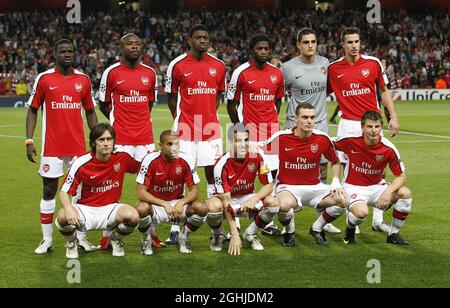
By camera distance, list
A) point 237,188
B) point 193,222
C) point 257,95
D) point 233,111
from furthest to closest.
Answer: point 233,111, point 257,95, point 237,188, point 193,222

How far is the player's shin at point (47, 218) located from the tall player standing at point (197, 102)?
1594mm

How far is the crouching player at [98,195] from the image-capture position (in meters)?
7.32

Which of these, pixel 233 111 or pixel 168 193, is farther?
pixel 233 111

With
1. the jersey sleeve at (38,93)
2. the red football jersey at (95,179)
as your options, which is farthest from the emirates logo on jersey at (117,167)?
the jersey sleeve at (38,93)

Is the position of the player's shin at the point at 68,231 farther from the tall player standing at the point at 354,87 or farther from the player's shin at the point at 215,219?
the tall player standing at the point at 354,87

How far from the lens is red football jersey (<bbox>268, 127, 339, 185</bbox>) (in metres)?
8.22

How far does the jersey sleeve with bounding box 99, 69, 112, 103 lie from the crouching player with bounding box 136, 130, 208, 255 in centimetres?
117

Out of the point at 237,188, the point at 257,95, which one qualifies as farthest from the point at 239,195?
the point at 257,95

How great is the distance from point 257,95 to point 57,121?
2262mm

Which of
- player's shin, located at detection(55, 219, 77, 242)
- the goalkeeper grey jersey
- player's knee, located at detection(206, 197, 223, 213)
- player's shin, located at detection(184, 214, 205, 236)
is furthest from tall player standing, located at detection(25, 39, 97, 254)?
the goalkeeper grey jersey

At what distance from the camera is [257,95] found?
8867 mm

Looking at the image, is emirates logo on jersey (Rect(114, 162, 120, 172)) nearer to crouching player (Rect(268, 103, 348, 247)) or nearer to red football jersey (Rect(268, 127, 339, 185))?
crouching player (Rect(268, 103, 348, 247))

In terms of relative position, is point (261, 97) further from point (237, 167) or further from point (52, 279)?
point (52, 279)

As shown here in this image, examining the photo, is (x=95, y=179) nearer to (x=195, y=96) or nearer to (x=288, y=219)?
(x=195, y=96)
